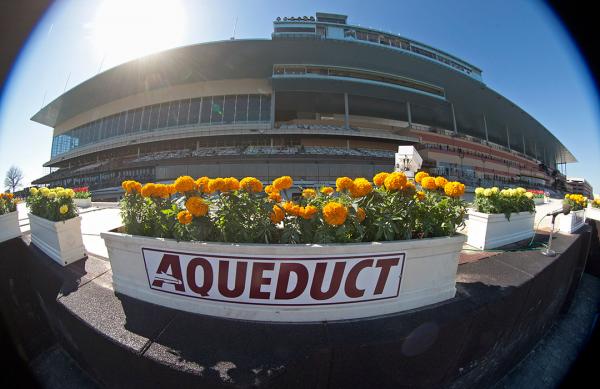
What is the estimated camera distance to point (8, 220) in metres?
4.40

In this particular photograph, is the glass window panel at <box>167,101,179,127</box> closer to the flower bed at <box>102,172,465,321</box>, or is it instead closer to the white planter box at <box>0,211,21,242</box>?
the white planter box at <box>0,211,21,242</box>

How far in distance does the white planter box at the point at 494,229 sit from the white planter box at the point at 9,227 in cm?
991

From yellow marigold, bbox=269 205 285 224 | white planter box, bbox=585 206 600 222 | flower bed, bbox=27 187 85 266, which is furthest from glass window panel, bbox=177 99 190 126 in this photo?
white planter box, bbox=585 206 600 222

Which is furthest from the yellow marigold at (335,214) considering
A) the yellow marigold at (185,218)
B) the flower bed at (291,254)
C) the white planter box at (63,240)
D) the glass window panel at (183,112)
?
the glass window panel at (183,112)

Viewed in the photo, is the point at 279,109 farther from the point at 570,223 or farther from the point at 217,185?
the point at 217,185

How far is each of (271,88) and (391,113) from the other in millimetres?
14719

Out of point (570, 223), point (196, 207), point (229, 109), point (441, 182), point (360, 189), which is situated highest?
point (229, 109)

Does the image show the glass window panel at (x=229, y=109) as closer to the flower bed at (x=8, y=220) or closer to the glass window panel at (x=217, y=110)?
the glass window panel at (x=217, y=110)

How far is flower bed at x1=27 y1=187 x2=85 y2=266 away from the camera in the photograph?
3197 mm

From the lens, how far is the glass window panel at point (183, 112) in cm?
2196

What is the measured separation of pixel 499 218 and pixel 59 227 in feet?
26.5

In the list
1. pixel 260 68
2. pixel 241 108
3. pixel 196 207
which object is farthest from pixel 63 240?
pixel 260 68

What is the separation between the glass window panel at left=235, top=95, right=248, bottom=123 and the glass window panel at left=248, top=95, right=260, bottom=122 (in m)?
0.42

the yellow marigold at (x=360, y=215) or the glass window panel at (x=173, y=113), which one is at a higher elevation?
the glass window panel at (x=173, y=113)
